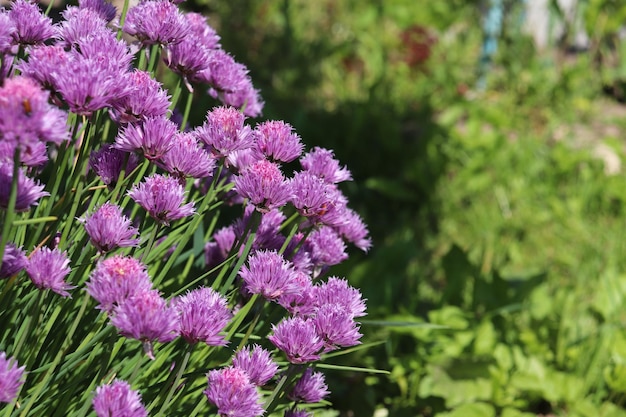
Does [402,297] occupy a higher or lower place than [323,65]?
lower

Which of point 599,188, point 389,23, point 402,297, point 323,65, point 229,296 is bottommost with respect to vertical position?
point 229,296

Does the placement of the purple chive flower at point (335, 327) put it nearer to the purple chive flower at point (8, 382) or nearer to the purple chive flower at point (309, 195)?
the purple chive flower at point (309, 195)

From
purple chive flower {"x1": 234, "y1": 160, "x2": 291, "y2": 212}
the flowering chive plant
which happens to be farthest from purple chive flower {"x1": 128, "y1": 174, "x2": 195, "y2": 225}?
purple chive flower {"x1": 234, "y1": 160, "x2": 291, "y2": 212}

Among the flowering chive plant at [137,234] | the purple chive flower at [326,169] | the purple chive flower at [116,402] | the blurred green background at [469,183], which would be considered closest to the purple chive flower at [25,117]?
the flowering chive plant at [137,234]

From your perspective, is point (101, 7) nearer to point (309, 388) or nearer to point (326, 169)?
point (326, 169)

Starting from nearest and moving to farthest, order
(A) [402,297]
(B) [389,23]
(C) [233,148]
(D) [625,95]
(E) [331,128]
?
(C) [233,148] → (A) [402,297] → (E) [331,128] → (D) [625,95] → (B) [389,23]

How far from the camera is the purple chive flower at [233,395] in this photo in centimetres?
119

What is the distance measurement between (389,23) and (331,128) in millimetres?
1676

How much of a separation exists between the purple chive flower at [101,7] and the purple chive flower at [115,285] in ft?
2.09

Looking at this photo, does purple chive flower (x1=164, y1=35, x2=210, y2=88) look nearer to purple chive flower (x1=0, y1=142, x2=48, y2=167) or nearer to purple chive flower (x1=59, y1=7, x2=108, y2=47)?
purple chive flower (x1=59, y1=7, x2=108, y2=47)

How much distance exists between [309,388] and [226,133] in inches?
17.7

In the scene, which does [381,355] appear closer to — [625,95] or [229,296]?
[229,296]

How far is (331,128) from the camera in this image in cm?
411

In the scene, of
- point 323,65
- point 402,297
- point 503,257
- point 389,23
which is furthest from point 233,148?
point 389,23
